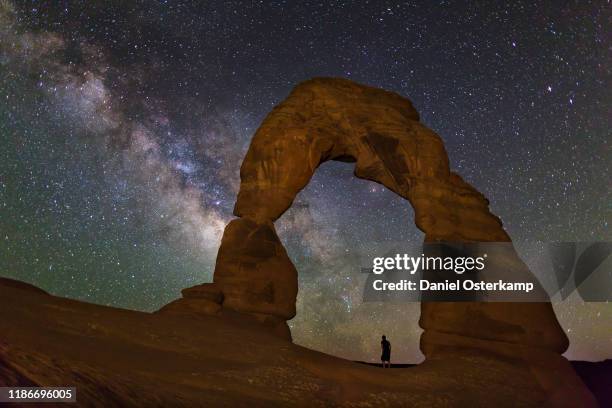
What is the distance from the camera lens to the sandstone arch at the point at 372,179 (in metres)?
17.4

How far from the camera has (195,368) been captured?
10.3 metres

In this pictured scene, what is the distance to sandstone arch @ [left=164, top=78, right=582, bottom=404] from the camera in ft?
57.0

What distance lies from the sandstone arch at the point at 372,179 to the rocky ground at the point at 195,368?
Result: 148 centimetres

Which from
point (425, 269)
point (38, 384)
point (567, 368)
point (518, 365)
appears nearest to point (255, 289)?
point (425, 269)

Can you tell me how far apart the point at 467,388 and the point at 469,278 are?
5.69 m

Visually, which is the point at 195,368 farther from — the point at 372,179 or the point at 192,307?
the point at 372,179

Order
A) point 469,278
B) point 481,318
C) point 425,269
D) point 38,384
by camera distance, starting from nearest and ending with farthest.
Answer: point 38,384, point 481,318, point 469,278, point 425,269

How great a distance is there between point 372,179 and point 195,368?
1436 centimetres

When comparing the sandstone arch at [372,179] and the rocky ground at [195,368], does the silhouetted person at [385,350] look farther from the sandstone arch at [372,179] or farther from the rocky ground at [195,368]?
the rocky ground at [195,368]

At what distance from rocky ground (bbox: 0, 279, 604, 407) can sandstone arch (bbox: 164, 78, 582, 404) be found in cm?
148

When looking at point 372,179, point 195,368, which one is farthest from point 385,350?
point 195,368

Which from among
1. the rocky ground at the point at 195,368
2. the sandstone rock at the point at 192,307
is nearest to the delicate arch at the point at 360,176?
the sandstone rock at the point at 192,307

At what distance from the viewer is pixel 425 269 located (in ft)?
66.1

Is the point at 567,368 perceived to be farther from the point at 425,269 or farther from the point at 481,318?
the point at 425,269
